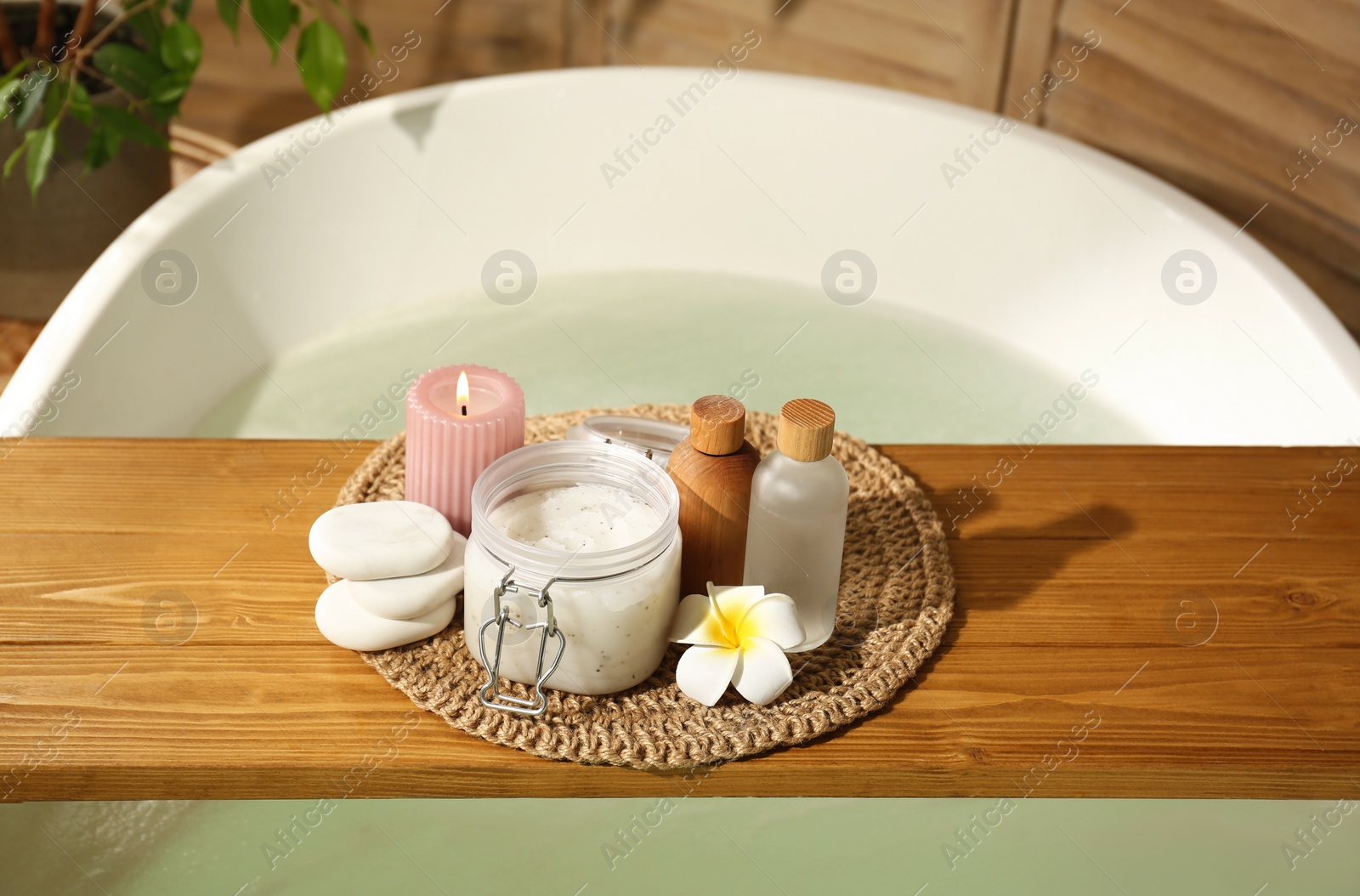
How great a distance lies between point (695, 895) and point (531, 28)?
2168mm

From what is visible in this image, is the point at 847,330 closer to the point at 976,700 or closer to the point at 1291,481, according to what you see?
the point at 1291,481

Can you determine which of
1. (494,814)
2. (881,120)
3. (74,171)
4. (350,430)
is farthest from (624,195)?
(494,814)

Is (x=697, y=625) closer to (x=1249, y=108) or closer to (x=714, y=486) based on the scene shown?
(x=714, y=486)

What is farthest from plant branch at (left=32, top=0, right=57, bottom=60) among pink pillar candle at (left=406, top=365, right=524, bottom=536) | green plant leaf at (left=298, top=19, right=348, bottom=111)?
pink pillar candle at (left=406, top=365, right=524, bottom=536)

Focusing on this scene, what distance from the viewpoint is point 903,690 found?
77cm

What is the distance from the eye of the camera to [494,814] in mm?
1100

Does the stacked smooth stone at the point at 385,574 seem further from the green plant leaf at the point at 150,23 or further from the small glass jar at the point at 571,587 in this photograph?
the green plant leaf at the point at 150,23

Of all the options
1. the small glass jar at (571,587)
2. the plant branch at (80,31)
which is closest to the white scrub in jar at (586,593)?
the small glass jar at (571,587)

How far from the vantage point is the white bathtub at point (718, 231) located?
4.74ft

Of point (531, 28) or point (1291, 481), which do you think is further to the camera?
point (531, 28)

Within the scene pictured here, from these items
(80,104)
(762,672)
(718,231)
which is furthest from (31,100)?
(762,672)

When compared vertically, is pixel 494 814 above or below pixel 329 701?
below

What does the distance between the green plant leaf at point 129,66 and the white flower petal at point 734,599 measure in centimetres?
145

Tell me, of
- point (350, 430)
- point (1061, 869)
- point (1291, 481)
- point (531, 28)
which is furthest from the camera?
point (531, 28)
